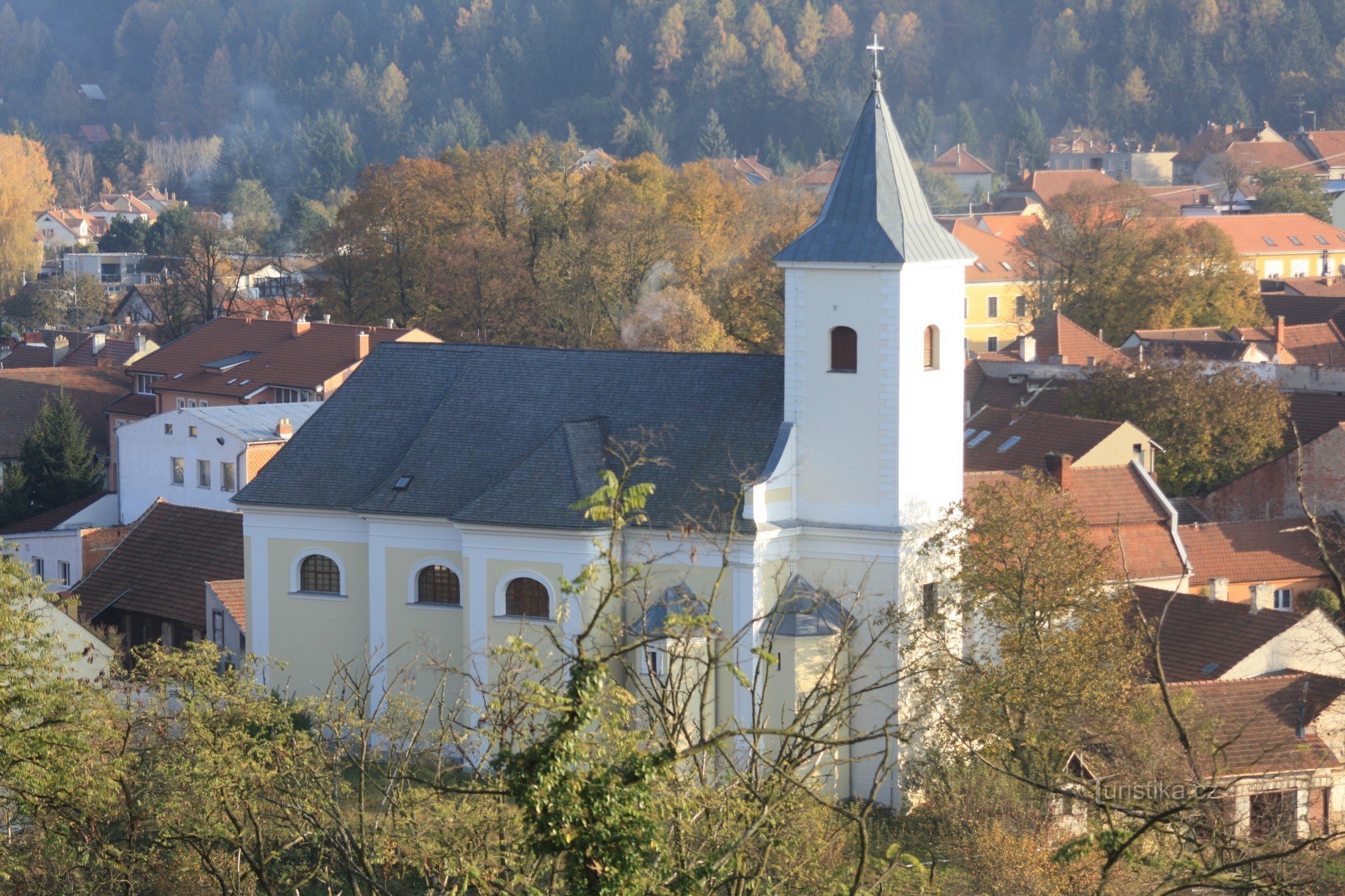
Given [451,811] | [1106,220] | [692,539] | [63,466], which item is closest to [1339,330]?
[1106,220]

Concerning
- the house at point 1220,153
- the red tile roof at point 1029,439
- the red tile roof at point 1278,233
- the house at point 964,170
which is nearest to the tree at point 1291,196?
the red tile roof at point 1278,233

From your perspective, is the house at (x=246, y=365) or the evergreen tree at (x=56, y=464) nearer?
the evergreen tree at (x=56, y=464)

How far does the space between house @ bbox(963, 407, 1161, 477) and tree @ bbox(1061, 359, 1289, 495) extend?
147 cm

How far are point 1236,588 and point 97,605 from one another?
25537 millimetres

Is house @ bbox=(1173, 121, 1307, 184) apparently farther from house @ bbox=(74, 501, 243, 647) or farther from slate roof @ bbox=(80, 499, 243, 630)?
house @ bbox=(74, 501, 243, 647)

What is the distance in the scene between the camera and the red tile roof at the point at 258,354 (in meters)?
62.2

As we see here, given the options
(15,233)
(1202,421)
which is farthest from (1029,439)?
(15,233)

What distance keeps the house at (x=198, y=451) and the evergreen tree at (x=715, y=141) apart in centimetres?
13077

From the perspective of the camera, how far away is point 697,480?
104 feet

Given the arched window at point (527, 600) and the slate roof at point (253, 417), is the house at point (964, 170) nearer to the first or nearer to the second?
the slate roof at point (253, 417)

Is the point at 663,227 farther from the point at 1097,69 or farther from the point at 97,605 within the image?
the point at 1097,69

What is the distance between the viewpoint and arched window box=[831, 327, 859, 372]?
31219 millimetres

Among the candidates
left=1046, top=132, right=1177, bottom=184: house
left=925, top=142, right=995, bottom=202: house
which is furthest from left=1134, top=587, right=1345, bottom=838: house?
left=925, top=142, right=995, bottom=202: house

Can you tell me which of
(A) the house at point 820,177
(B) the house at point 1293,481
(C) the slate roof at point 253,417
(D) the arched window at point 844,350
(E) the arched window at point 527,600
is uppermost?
(A) the house at point 820,177
